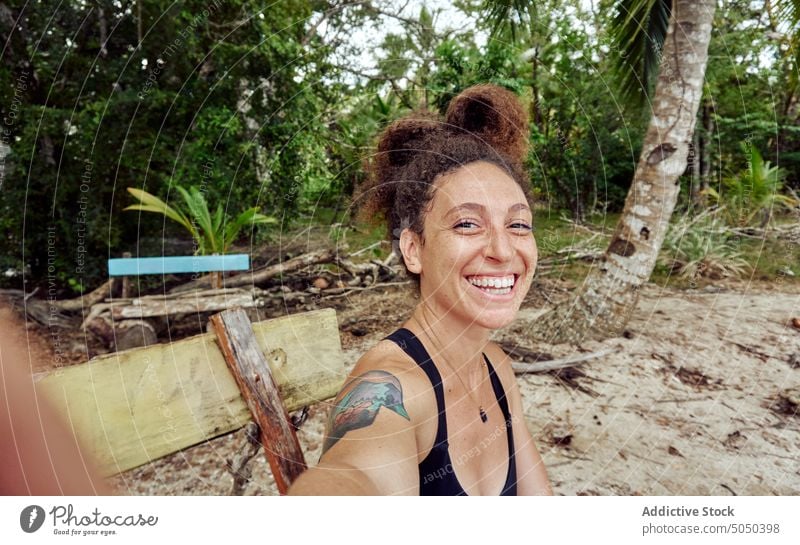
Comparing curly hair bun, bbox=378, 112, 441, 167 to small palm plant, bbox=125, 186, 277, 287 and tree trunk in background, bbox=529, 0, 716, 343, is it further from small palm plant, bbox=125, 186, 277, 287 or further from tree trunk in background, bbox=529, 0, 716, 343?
tree trunk in background, bbox=529, 0, 716, 343

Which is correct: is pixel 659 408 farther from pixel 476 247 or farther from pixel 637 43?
pixel 637 43

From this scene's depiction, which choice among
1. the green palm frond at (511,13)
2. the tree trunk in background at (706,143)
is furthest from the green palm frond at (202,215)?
the tree trunk in background at (706,143)

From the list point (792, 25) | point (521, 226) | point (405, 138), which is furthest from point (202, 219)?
point (792, 25)

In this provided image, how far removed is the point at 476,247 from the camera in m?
0.77

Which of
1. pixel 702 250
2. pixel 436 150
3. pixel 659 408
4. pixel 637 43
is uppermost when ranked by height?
pixel 637 43

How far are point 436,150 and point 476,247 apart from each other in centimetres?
20

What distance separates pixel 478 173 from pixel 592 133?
0.47 metres

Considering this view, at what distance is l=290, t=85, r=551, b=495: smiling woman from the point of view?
27.8 inches

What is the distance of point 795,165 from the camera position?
1.05 m

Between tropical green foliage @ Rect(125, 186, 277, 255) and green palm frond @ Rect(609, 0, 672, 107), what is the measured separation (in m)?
1.00

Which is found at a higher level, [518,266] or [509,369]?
[518,266]

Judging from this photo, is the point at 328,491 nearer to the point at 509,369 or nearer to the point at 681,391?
the point at 509,369

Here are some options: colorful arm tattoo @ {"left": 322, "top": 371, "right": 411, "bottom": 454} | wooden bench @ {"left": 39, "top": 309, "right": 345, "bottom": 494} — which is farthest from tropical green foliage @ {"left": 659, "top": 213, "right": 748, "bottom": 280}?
wooden bench @ {"left": 39, "top": 309, "right": 345, "bottom": 494}

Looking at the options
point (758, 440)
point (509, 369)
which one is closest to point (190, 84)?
point (509, 369)
